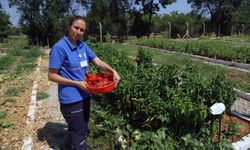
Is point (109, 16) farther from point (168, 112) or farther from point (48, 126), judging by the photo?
point (168, 112)

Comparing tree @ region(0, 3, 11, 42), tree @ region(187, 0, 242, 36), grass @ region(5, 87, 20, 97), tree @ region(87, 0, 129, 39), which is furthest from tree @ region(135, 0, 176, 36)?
grass @ region(5, 87, 20, 97)

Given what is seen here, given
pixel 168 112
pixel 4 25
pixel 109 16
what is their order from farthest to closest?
1. pixel 4 25
2. pixel 109 16
3. pixel 168 112

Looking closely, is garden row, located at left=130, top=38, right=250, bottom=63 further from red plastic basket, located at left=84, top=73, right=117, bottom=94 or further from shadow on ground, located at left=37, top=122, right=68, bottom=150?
red plastic basket, located at left=84, top=73, right=117, bottom=94

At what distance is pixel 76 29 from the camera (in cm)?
330

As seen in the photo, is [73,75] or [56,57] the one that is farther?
[73,75]

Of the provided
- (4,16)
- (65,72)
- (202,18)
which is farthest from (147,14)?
(65,72)

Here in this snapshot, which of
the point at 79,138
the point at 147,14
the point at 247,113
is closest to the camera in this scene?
the point at 79,138

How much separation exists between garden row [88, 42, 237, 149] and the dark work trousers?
71 centimetres

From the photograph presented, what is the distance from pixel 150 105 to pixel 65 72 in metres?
1.29

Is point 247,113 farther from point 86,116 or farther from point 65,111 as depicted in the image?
point 65,111

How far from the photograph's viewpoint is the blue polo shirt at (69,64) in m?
3.27

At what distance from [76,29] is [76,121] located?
3.46 feet

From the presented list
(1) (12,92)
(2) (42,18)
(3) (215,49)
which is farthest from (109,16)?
(1) (12,92)

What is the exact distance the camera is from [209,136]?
407 cm
